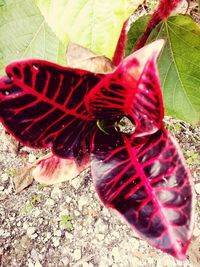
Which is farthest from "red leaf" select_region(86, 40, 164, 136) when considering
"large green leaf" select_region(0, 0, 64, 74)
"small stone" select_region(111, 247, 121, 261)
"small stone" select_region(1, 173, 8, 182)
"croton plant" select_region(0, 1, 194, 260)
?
"small stone" select_region(1, 173, 8, 182)

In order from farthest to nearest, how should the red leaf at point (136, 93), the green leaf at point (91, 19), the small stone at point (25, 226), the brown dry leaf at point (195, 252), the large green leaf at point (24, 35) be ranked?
the small stone at point (25, 226)
the brown dry leaf at point (195, 252)
the large green leaf at point (24, 35)
the green leaf at point (91, 19)
the red leaf at point (136, 93)

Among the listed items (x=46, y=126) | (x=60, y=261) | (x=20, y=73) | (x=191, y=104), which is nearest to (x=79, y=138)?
(x=46, y=126)

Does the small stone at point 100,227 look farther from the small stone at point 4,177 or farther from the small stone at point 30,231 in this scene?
the small stone at point 4,177

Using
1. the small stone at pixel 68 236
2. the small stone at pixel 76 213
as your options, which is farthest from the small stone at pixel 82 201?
the small stone at pixel 68 236

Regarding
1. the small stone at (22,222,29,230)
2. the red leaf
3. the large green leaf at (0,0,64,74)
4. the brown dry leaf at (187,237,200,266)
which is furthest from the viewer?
the small stone at (22,222,29,230)

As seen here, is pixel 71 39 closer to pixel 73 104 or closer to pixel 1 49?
pixel 73 104

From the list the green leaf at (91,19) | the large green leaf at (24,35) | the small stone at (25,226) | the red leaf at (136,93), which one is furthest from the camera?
the small stone at (25,226)

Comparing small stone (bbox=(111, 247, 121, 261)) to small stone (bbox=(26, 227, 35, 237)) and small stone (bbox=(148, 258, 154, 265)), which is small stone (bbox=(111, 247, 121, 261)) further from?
small stone (bbox=(26, 227, 35, 237))

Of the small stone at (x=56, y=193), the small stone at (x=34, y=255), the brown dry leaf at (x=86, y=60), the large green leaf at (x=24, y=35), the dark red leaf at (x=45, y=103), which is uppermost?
the brown dry leaf at (x=86, y=60)
